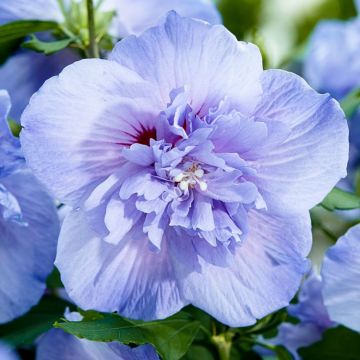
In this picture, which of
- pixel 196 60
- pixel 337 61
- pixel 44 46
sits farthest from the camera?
pixel 337 61

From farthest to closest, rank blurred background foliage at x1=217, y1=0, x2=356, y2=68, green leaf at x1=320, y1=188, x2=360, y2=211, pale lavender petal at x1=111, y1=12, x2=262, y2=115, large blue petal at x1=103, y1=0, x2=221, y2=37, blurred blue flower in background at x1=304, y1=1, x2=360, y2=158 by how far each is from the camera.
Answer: blurred background foliage at x1=217, y1=0, x2=356, y2=68 → blurred blue flower in background at x1=304, y1=1, x2=360, y2=158 → large blue petal at x1=103, y1=0, x2=221, y2=37 → green leaf at x1=320, y1=188, x2=360, y2=211 → pale lavender petal at x1=111, y1=12, x2=262, y2=115

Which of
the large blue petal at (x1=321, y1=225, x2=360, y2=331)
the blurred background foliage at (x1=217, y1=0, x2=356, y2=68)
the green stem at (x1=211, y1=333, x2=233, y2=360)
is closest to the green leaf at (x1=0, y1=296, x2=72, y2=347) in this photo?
the green stem at (x1=211, y1=333, x2=233, y2=360)

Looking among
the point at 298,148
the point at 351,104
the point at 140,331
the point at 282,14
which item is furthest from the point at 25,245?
the point at 282,14

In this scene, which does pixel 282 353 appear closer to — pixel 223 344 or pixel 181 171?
pixel 223 344

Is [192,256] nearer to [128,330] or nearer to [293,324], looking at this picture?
[128,330]

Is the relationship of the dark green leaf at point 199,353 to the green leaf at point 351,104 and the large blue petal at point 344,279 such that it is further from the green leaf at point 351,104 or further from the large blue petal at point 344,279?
the green leaf at point 351,104

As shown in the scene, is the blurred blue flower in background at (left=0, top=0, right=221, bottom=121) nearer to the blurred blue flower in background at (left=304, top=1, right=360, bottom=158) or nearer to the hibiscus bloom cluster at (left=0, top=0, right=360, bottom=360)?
the hibiscus bloom cluster at (left=0, top=0, right=360, bottom=360)
